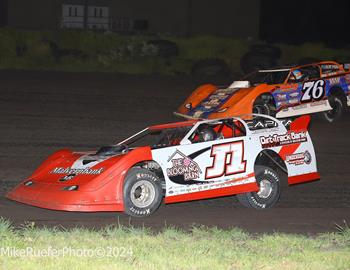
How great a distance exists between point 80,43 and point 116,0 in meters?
6.73

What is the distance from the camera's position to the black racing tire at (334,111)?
53.4 ft

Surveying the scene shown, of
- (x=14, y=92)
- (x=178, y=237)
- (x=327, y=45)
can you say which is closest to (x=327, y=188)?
(x=178, y=237)

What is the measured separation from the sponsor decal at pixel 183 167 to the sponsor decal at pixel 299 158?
1.42 metres

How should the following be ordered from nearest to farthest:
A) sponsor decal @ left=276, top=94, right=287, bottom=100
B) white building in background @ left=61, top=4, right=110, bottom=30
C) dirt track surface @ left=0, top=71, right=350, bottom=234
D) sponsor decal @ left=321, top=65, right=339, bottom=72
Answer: dirt track surface @ left=0, top=71, right=350, bottom=234, sponsor decal @ left=276, top=94, right=287, bottom=100, sponsor decal @ left=321, top=65, right=339, bottom=72, white building in background @ left=61, top=4, right=110, bottom=30

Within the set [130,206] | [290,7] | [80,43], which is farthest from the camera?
[290,7]

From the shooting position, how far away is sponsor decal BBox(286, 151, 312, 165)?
32.0 feet

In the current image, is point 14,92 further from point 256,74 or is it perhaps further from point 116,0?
point 116,0

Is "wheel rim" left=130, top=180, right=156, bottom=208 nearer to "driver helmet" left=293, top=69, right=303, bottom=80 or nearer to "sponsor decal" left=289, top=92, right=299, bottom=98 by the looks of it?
"sponsor decal" left=289, top=92, right=299, bottom=98

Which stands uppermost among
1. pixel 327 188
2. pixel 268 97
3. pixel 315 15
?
pixel 315 15

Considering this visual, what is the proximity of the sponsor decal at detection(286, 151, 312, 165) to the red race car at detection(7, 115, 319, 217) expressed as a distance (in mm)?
13

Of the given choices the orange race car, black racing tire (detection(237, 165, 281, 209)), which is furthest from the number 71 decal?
the orange race car

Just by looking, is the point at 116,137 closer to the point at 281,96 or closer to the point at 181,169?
the point at 281,96

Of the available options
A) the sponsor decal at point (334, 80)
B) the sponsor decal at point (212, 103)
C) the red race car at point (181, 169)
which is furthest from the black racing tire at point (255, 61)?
the red race car at point (181, 169)

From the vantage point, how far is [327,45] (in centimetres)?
2650
